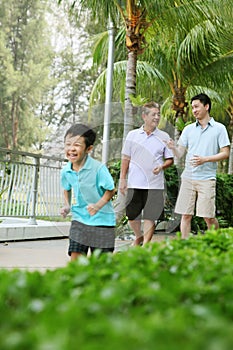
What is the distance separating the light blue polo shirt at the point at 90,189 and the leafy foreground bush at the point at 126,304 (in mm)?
2066

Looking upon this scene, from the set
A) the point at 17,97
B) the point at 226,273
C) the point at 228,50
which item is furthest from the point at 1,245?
the point at 17,97

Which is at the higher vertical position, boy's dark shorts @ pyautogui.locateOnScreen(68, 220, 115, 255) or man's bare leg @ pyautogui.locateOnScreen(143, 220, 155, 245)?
boy's dark shorts @ pyautogui.locateOnScreen(68, 220, 115, 255)

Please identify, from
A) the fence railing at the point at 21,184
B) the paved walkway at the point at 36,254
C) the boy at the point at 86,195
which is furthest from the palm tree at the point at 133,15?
the boy at the point at 86,195

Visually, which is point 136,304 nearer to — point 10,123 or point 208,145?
point 208,145

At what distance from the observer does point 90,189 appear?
470cm

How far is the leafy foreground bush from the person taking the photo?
118 cm

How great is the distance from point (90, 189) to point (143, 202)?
6.76ft

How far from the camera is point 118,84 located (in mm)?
16484

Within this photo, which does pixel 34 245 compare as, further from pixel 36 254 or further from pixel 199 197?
pixel 199 197

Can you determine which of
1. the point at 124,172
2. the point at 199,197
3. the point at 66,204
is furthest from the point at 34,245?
the point at 66,204

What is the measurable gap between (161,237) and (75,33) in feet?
103

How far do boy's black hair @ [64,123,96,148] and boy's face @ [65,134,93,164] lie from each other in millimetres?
36

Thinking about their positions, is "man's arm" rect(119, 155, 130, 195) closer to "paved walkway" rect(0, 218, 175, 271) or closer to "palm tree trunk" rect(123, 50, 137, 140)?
"paved walkway" rect(0, 218, 175, 271)

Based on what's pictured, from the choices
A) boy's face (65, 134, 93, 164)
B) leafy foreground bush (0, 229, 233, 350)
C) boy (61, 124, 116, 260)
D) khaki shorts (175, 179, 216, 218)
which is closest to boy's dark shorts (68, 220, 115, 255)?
boy (61, 124, 116, 260)
